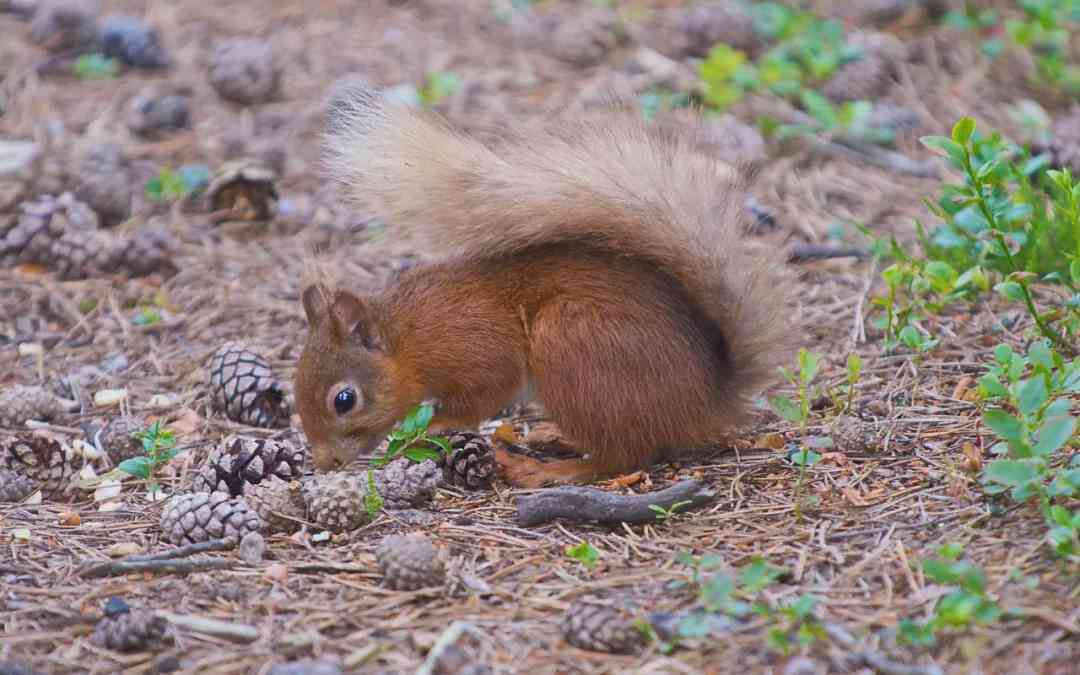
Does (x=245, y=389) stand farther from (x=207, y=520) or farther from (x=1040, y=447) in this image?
(x=1040, y=447)

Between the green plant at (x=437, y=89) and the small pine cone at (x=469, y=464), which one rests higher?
the green plant at (x=437, y=89)

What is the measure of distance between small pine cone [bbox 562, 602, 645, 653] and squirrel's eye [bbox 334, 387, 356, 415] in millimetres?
1040

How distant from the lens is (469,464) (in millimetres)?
2809

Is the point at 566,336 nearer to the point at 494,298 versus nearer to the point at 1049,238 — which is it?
the point at 494,298

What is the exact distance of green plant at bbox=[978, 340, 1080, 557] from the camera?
2.01 metres

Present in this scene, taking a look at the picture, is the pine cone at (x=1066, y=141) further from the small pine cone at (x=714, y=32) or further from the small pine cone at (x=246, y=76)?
the small pine cone at (x=246, y=76)

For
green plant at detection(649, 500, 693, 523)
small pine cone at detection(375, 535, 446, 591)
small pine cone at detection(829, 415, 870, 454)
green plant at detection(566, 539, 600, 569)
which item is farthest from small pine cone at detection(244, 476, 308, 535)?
small pine cone at detection(829, 415, 870, 454)

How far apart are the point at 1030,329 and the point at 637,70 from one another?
2.36m

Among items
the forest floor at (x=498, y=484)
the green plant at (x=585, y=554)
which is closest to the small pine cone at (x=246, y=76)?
the forest floor at (x=498, y=484)

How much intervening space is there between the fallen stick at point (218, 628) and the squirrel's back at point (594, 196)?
1082 millimetres

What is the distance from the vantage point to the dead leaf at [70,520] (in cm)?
262

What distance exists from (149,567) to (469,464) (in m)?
0.76

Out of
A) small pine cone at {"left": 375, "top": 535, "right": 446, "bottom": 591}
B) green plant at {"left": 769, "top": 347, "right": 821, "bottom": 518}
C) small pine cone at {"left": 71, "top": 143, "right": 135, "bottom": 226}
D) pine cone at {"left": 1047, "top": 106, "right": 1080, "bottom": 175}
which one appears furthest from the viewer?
small pine cone at {"left": 71, "top": 143, "right": 135, "bottom": 226}

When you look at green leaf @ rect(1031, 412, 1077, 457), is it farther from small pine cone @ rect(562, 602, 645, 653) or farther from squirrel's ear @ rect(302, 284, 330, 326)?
squirrel's ear @ rect(302, 284, 330, 326)
